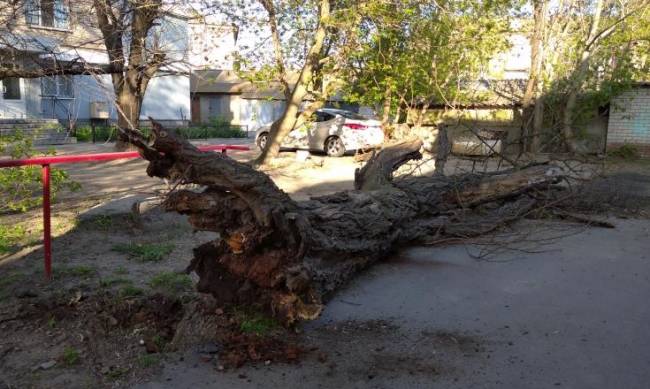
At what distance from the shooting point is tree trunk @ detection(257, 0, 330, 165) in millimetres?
13491

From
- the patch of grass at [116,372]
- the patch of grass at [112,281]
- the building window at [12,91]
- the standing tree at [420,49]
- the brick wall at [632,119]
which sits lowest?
the patch of grass at [116,372]

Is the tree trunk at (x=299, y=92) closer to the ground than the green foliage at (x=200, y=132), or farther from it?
farther from it

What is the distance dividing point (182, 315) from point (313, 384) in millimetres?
1384

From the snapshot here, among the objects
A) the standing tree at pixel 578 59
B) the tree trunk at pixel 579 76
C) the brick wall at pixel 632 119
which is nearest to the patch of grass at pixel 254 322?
the standing tree at pixel 578 59

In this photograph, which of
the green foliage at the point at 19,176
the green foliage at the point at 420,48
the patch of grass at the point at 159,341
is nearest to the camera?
the patch of grass at the point at 159,341

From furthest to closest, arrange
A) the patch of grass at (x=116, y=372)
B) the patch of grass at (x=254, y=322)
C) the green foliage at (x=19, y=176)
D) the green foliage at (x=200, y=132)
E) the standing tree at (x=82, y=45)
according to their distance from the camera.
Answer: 1. the green foliage at (x=200, y=132)
2. the standing tree at (x=82, y=45)
3. the green foliage at (x=19, y=176)
4. the patch of grass at (x=254, y=322)
5. the patch of grass at (x=116, y=372)

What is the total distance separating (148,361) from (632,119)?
62.6ft

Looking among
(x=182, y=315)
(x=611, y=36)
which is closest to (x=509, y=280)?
(x=182, y=315)

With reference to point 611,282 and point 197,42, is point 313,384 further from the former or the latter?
point 197,42

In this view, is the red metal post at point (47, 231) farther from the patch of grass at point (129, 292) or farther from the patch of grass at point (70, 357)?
the patch of grass at point (70, 357)

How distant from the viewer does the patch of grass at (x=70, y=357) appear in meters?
3.62

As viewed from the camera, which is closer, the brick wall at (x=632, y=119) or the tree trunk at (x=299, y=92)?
the tree trunk at (x=299, y=92)

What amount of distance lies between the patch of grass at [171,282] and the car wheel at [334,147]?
13.8 metres

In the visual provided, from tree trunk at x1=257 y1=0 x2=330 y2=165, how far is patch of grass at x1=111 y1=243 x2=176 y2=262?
322 inches
